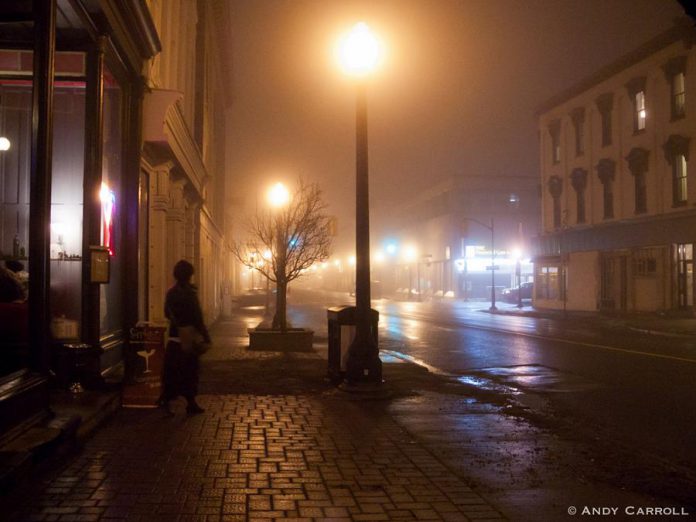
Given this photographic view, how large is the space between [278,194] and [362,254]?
12700mm

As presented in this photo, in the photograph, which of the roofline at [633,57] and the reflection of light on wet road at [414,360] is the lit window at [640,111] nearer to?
the roofline at [633,57]

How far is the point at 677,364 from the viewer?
46.7ft

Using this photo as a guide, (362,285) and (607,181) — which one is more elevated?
(607,181)

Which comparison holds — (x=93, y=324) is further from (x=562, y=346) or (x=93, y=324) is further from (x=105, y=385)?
(x=562, y=346)

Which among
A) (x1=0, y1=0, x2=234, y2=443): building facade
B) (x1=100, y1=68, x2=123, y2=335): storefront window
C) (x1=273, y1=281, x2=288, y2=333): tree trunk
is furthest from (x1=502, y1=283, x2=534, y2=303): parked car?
(x1=100, y1=68, x2=123, y2=335): storefront window

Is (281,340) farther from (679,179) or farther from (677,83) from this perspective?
(677,83)

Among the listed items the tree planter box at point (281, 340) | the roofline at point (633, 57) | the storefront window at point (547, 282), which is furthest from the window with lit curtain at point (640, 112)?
the tree planter box at point (281, 340)

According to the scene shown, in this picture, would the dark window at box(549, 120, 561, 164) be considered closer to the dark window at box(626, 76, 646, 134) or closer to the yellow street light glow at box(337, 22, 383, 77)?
the dark window at box(626, 76, 646, 134)

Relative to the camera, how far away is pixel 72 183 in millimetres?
9477

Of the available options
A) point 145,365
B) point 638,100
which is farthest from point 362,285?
point 638,100

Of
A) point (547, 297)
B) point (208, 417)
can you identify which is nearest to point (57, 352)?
point (208, 417)

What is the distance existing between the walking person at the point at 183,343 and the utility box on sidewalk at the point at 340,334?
2.90 m

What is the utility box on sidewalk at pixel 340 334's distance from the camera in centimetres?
1054

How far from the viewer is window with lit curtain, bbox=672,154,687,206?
31250mm
